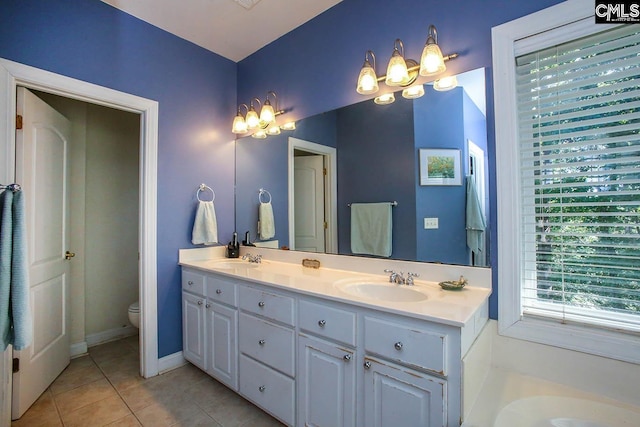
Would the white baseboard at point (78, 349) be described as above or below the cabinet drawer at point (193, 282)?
below

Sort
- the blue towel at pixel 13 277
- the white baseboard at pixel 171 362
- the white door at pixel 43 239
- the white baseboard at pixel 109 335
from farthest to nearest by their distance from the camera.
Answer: the white baseboard at pixel 109 335
the white baseboard at pixel 171 362
the white door at pixel 43 239
the blue towel at pixel 13 277

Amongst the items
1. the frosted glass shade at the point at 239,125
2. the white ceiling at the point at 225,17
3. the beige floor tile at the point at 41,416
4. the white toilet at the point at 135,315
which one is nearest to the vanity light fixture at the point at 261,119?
the frosted glass shade at the point at 239,125

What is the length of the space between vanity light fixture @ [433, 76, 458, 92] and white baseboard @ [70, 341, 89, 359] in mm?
3386

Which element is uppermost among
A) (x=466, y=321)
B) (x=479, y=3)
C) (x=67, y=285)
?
(x=479, y=3)

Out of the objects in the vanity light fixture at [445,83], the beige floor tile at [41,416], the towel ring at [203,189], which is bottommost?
the beige floor tile at [41,416]

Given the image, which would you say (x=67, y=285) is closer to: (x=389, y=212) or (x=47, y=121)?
(x=47, y=121)

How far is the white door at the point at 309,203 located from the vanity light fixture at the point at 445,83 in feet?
2.83

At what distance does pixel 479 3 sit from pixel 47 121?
109 inches

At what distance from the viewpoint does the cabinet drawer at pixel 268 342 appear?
1480mm

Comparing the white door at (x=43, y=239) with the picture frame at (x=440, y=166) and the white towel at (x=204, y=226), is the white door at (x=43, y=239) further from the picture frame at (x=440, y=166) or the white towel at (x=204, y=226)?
the picture frame at (x=440, y=166)

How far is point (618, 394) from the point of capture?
109 cm

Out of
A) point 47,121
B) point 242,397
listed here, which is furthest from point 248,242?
point 47,121

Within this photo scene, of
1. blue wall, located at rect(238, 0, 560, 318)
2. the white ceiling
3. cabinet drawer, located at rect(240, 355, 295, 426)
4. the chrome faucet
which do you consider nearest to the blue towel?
cabinet drawer, located at rect(240, 355, 295, 426)

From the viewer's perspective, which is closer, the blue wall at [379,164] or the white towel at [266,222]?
the blue wall at [379,164]
